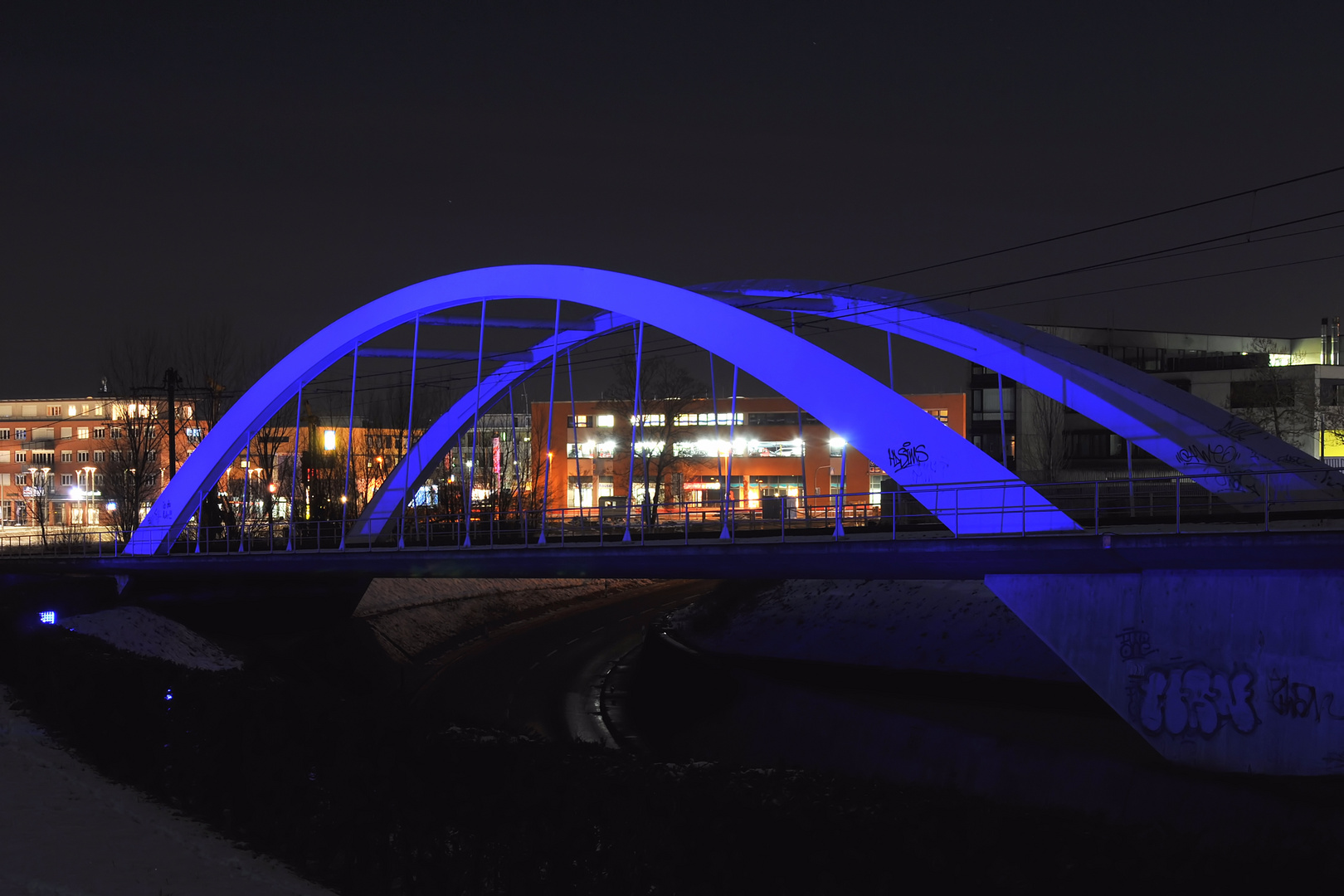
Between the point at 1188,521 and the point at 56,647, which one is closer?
the point at 56,647

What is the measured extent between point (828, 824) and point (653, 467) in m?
58.3

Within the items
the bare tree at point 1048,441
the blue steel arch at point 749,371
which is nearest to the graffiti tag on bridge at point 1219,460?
the blue steel arch at point 749,371

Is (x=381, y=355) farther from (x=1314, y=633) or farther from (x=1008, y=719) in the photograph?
(x=1314, y=633)

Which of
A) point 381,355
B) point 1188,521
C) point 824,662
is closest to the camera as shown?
point 1188,521

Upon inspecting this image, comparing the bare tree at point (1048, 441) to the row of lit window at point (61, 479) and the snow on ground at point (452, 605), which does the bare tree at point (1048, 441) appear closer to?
the snow on ground at point (452, 605)

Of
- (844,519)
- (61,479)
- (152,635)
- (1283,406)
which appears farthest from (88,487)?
(1283,406)

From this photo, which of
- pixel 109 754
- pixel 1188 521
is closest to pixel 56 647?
pixel 109 754

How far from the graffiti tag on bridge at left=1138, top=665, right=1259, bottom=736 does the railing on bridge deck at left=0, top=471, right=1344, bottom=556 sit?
218 centimetres

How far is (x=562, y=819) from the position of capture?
11016 millimetres

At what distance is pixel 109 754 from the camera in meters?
16.5

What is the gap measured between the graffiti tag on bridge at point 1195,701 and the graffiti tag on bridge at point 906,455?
4.96 metres

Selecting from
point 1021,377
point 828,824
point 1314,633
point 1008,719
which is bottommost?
point 1008,719

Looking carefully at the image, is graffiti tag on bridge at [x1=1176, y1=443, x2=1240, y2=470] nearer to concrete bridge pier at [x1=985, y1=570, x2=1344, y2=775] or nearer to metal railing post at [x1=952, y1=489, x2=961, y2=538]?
concrete bridge pier at [x1=985, y1=570, x2=1344, y2=775]

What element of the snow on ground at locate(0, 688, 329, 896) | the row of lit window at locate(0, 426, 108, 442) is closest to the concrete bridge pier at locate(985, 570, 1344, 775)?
the snow on ground at locate(0, 688, 329, 896)
